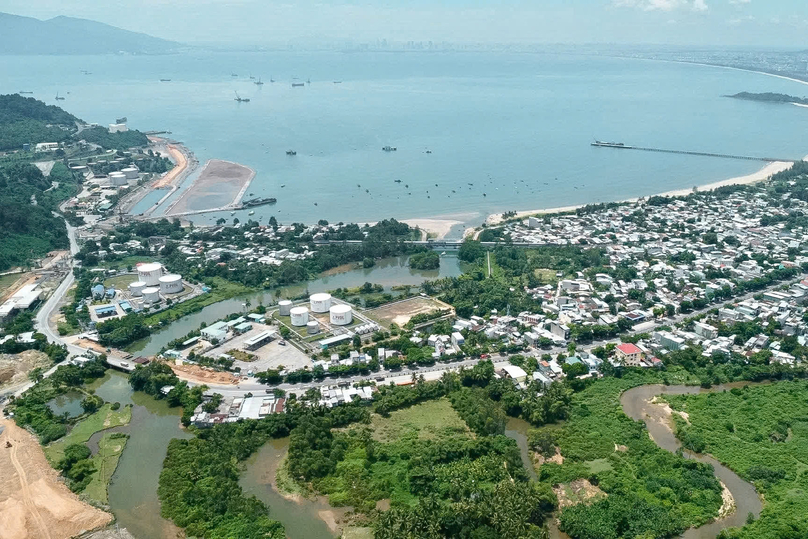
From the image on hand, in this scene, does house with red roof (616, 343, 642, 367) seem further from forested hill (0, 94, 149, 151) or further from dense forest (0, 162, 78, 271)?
forested hill (0, 94, 149, 151)

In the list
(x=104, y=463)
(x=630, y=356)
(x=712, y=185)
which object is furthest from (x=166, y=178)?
(x=712, y=185)

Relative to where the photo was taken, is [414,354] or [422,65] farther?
[422,65]

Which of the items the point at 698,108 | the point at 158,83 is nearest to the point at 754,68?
the point at 698,108

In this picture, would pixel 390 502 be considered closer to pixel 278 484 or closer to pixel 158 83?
pixel 278 484

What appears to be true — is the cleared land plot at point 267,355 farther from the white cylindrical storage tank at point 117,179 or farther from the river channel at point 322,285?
Result: the white cylindrical storage tank at point 117,179

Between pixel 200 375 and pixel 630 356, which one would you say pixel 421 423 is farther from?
pixel 630 356

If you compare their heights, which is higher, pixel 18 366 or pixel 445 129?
pixel 445 129

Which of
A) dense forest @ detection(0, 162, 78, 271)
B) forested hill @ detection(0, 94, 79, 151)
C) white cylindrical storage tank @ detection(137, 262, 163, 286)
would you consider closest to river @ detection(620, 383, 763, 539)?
white cylindrical storage tank @ detection(137, 262, 163, 286)
